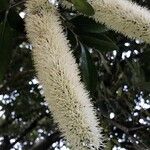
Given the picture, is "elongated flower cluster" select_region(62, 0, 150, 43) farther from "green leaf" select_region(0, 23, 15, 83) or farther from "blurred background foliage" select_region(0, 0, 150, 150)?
"green leaf" select_region(0, 23, 15, 83)

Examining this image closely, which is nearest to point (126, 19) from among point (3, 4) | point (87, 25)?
point (87, 25)

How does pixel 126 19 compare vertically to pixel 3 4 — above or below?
above

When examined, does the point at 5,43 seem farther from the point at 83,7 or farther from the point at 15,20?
the point at 83,7

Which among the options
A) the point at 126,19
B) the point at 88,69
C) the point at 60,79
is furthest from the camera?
the point at 88,69

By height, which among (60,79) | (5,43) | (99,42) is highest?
(60,79)

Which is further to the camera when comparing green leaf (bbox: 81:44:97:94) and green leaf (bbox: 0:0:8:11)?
green leaf (bbox: 81:44:97:94)

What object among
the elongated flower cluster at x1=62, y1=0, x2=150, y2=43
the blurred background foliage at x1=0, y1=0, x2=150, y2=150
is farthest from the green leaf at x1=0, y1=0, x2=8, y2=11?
the elongated flower cluster at x1=62, y1=0, x2=150, y2=43
